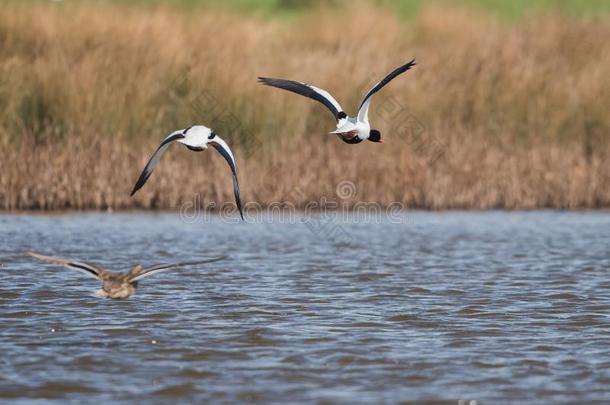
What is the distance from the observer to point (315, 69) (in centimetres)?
2208

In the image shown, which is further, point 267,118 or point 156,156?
point 267,118

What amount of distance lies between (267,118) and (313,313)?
9.01 metres

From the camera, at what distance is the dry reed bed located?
19.6 metres

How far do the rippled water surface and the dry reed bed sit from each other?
2.13ft

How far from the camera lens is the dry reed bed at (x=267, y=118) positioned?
1956 centimetres

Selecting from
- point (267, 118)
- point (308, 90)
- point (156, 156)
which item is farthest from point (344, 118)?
point (267, 118)

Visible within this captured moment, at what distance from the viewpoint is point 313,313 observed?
40.3ft

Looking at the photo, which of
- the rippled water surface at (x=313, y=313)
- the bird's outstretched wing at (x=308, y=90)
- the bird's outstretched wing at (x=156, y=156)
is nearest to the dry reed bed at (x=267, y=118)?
the rippled water surface at (x=313, y=313)

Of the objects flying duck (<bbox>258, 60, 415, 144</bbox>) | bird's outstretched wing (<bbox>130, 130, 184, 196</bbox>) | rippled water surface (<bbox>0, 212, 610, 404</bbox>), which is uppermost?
flying duck (<bbox>258, 60, 415, 144</bbox>)

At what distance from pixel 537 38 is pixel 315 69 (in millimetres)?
5238

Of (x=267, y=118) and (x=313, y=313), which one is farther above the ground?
(x=267, y=118)

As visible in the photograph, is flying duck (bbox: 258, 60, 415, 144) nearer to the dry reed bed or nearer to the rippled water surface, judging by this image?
the rippled water surface

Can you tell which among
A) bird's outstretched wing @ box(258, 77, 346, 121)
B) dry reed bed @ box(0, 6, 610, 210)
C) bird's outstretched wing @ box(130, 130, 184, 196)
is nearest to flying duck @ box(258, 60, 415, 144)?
bird's outstretched wing @ box(258, 77, 346, 121)

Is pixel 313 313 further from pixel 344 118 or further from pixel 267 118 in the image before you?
pixel 267 118
